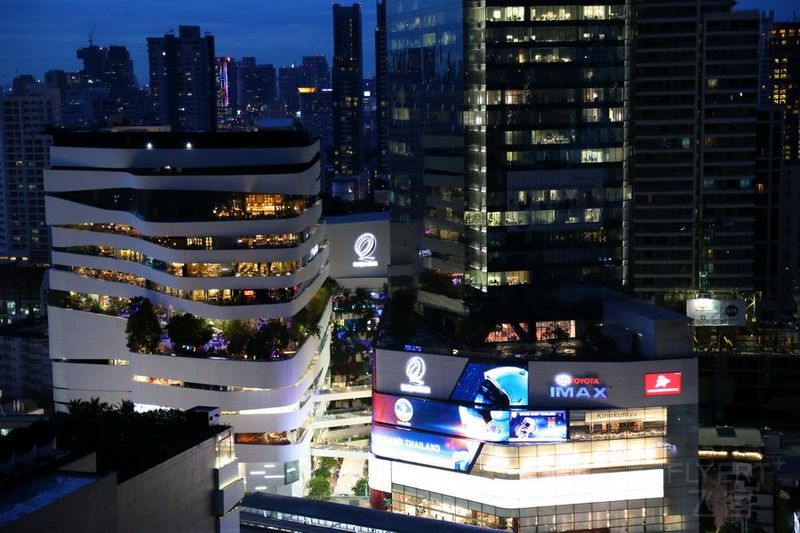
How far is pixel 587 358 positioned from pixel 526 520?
433 centimetres

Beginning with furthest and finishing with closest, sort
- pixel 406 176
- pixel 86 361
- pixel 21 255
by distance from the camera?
1. pixel 21 255
2. pixel 406 176
3. pixel 86 361

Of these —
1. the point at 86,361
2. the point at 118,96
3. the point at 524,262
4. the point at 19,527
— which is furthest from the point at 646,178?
the point at 118,96

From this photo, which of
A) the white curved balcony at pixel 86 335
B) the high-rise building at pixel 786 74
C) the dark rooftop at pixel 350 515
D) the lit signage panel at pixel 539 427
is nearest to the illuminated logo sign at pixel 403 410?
the lit signage panel at pixel 539 427

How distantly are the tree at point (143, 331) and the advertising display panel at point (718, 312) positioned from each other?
20215 mm

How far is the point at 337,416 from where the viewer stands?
3728 cm

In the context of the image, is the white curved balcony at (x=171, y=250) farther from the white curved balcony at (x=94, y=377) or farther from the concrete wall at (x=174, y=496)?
the concrete wall at (x=174, y=496)

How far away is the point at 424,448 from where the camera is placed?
98.0 feet

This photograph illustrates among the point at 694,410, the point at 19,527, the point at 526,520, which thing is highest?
the point at 19,527

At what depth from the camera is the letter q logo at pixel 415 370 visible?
1190 inches

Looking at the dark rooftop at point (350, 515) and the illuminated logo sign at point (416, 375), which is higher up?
the illuminated logo sign at point (416, 375)

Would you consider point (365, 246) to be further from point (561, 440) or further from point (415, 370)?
point (561, 440)

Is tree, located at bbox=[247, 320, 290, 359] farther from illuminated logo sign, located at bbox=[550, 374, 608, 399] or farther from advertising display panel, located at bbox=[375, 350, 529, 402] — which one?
illuminated logo sign, located at bbox=[550, 374, 608, 399]

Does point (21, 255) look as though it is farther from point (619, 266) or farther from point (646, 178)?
point (619, 266)

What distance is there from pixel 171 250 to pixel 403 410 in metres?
9.15
